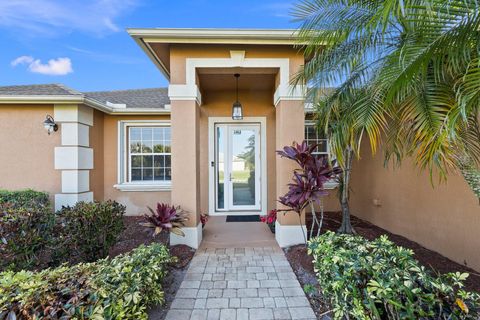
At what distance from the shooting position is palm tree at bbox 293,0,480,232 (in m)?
2.37

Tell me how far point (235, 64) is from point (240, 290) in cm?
382

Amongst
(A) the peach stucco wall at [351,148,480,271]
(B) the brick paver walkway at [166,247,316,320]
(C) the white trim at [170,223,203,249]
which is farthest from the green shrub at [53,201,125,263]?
(A) the peach stucco wall at [351,148,480,271]

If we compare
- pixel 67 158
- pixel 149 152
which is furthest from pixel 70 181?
pixel 149 152

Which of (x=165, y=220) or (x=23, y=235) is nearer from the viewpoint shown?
(x=23, y=235)

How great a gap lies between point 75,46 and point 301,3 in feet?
54.9

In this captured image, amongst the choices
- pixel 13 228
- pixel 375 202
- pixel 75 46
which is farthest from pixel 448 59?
pixel 75 46

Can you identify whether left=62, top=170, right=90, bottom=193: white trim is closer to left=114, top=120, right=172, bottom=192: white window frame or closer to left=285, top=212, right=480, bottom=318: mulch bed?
left=114, top=120, right=172, bottom=192: white window frame

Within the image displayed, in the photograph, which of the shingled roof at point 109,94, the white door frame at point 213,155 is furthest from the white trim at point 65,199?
the white door frame at point 213,155

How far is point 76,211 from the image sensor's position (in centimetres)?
373

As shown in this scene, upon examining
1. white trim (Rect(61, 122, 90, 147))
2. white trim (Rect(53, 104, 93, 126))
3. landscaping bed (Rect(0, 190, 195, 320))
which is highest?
white trim (Rect(53, 104, 93, 126))

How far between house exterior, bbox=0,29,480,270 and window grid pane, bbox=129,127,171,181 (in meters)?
0.03

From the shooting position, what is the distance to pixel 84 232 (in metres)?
3.70

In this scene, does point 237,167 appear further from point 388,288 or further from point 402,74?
point 388,288

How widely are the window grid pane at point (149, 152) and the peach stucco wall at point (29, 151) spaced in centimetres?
186
